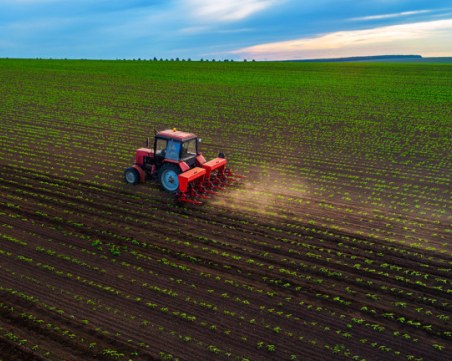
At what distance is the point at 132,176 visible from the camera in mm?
12766

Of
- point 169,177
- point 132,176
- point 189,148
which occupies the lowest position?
point 132,176

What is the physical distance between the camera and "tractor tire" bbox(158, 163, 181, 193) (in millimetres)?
11852

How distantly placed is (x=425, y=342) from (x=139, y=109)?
2625 centimetres

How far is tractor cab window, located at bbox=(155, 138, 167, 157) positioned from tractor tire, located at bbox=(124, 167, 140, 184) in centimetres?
111

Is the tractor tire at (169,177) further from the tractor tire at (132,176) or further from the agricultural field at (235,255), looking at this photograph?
the tractor tire at (132,176)

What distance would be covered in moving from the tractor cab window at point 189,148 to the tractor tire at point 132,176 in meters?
1.97

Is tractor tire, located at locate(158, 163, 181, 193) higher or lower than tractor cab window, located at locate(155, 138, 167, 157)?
Result: lower

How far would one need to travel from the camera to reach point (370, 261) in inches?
340

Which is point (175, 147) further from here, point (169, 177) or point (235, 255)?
point (235, 255)

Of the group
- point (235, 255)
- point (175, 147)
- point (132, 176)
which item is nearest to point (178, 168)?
point (175, 147)

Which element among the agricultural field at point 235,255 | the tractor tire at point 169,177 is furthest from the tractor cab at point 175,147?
the agricultural field at point 235,255

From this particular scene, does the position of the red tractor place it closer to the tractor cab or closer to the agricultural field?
the tractor cab

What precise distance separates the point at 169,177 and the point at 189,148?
1.20 m

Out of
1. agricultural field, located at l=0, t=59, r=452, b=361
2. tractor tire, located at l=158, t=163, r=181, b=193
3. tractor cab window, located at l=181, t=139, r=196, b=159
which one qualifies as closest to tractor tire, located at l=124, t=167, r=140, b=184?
agricultural field, located at l=0, t=59, r=452, b=361
